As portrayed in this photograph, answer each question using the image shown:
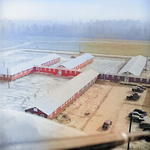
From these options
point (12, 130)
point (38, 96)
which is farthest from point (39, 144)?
point (38, 96)

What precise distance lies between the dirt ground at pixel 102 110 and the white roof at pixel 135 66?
0.71 metres

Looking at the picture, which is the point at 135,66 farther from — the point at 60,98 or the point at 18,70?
the point at 18,70

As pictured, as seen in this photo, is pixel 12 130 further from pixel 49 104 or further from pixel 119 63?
pixel 119 63

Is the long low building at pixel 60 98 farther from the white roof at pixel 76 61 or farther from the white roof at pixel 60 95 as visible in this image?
the white roof at pixel 76 61

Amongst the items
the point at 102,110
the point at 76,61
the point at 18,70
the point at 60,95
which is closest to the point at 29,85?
the point at 18,70

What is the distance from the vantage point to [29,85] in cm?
388

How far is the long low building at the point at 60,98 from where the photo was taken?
98.3 inches

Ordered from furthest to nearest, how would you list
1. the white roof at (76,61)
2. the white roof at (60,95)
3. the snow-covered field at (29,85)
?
1. the white roof at (76,61)
2. the snow-covered field at (29,85)
3. the white roof at (60,95)

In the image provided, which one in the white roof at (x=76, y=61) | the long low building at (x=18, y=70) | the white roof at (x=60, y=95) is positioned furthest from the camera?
the white roof at (x=76, y=61)

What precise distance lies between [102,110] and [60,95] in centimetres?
66

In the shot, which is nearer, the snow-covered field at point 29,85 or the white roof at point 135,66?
the snow-covered field at point 29,85

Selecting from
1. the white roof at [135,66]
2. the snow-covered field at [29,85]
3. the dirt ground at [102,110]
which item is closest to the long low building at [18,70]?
the snow-covered field at [29,85]

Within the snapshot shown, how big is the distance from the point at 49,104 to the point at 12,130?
2.07 metres

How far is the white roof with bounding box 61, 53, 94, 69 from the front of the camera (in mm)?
5086
